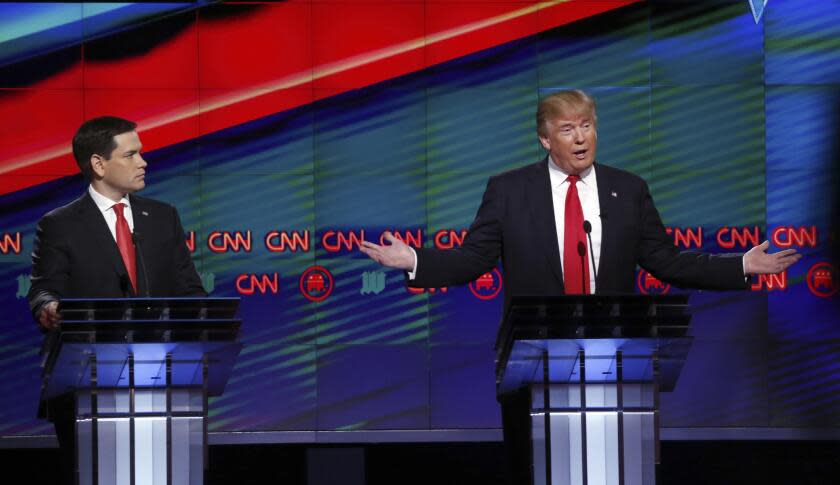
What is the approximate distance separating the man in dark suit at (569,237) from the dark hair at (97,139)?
971 mm

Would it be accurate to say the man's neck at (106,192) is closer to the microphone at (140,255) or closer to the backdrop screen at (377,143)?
the microphone at (140,255)

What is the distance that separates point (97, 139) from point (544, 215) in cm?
145

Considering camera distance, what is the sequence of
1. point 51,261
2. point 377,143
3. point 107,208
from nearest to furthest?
point 51,261, point 107,208, point 377,143

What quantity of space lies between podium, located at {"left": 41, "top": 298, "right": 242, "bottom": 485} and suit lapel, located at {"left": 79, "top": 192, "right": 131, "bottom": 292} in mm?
574

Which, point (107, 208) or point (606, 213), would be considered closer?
point (606, 213)

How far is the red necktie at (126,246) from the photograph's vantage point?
4.32 meters

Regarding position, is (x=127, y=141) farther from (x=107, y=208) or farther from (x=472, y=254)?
(x=472, y=254)

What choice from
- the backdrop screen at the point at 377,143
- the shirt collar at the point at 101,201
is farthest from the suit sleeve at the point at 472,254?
the backdrop screen at the point at 377,143

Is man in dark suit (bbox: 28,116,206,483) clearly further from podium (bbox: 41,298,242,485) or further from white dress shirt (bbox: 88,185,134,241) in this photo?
podium (bbox: 41,298,242,485)

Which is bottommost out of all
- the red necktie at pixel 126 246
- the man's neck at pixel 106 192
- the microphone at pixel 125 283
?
the microphone at pixel 125 283

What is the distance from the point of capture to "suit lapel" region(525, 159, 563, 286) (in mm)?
4051

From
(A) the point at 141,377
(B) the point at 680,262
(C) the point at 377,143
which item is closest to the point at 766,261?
(B) the point at 680,262

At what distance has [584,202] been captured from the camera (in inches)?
162

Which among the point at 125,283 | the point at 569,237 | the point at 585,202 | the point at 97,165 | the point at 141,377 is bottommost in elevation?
the point at 141,377
